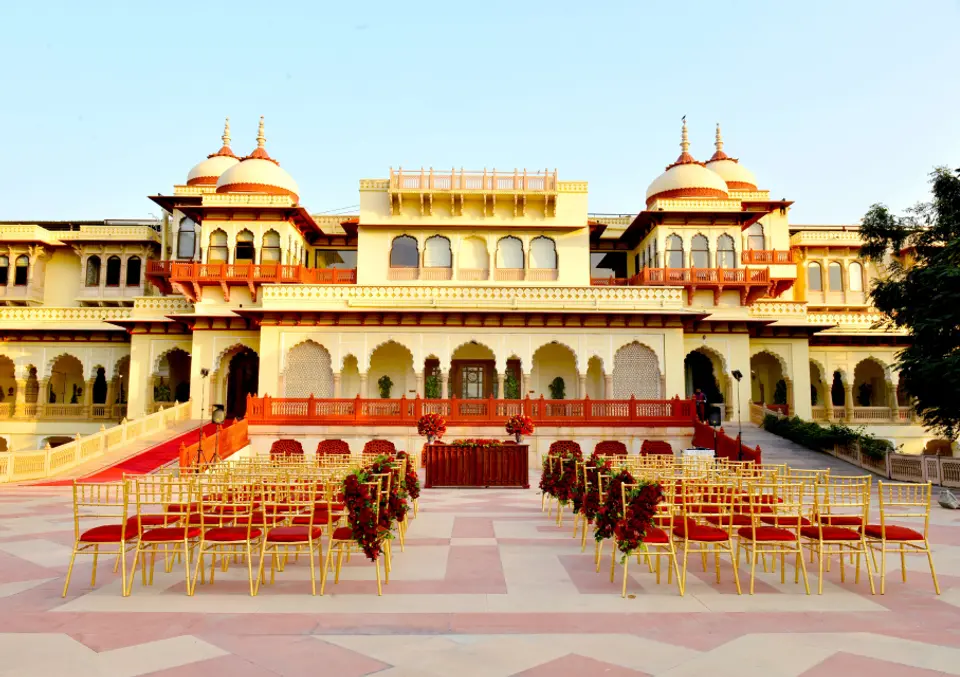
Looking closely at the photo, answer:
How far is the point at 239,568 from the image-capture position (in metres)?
7.91

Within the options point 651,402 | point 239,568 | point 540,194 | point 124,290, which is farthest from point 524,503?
point 124,290

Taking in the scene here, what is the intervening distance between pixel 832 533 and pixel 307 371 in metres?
21.8

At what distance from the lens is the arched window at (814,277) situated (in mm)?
35188

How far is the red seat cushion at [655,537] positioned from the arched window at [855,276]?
33.6 m

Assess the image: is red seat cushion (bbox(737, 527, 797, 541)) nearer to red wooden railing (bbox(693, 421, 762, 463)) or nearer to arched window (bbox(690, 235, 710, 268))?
red wooden railing (bbox(693, 421, 762, 463))

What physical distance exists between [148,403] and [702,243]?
84.9ft

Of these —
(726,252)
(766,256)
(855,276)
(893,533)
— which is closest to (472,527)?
(893,533)

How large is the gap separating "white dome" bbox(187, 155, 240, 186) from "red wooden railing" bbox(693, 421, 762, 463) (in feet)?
87.3

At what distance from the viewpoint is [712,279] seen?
29469 millimetres

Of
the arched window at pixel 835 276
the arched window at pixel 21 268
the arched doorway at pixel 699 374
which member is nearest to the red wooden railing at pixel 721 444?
the arched doorway at pixel 699 374

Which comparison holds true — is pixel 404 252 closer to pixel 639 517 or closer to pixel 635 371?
pixel 635 371

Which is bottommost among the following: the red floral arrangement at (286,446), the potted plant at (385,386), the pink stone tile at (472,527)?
the pink stone tile at (472,527)

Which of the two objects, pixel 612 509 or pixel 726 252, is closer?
pixel 612 509

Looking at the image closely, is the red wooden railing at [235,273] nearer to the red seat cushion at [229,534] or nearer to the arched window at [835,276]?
the red seat cushion at [229,534]
